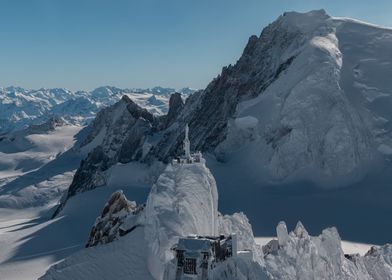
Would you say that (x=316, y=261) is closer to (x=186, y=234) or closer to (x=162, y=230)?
(x=186, y=234)

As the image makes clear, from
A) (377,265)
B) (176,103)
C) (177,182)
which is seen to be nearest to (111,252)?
(177,182)

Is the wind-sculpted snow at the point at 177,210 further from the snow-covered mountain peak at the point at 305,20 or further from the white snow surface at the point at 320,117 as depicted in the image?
the snow-covered mountain peak at the point at 305,20

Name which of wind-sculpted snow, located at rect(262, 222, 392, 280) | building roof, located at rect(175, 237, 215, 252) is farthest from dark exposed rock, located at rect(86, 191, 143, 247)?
wind-sculpted snow, located at rect(262, 222, 392, 280)

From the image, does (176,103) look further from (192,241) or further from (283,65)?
(192,241)

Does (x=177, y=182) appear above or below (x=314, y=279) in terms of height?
above

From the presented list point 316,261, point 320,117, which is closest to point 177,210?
point 316,261

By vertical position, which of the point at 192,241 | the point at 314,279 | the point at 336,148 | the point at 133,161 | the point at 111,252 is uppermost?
the point at 192,241

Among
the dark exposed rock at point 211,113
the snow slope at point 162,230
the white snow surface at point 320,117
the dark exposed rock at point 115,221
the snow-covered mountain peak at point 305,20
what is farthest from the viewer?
the snow-covered mountain peak at point 305,20

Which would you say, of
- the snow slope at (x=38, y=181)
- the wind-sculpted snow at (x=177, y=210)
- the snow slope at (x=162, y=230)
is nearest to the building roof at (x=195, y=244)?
the snow slope at (x=162, y=230)

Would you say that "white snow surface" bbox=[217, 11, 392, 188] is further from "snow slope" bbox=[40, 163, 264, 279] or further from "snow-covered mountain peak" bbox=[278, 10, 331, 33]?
"snow slope" bbox=[40, 163, 264, 279]
